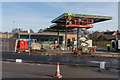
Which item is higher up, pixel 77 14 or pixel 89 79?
pixel 77 14

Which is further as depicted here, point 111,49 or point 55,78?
point 111,49

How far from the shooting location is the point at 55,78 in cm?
820

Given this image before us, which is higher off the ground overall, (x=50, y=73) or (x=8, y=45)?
(x=8, y=45)

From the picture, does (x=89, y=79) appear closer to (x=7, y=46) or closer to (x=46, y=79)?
(x=46, y=79)

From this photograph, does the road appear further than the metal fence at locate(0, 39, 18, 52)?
No

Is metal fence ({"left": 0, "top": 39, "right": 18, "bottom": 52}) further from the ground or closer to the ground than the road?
further from the ground

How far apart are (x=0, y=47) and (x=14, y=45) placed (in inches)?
107

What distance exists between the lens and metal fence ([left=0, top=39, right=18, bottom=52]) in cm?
2506

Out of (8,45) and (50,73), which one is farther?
(8,45)

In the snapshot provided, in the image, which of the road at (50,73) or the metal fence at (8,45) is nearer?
the road at (50,73)

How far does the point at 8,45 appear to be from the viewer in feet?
82.8

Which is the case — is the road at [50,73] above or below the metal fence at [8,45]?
below

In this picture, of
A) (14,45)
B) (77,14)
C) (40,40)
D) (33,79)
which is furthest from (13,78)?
(40,40)

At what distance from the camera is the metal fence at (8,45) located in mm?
25062
